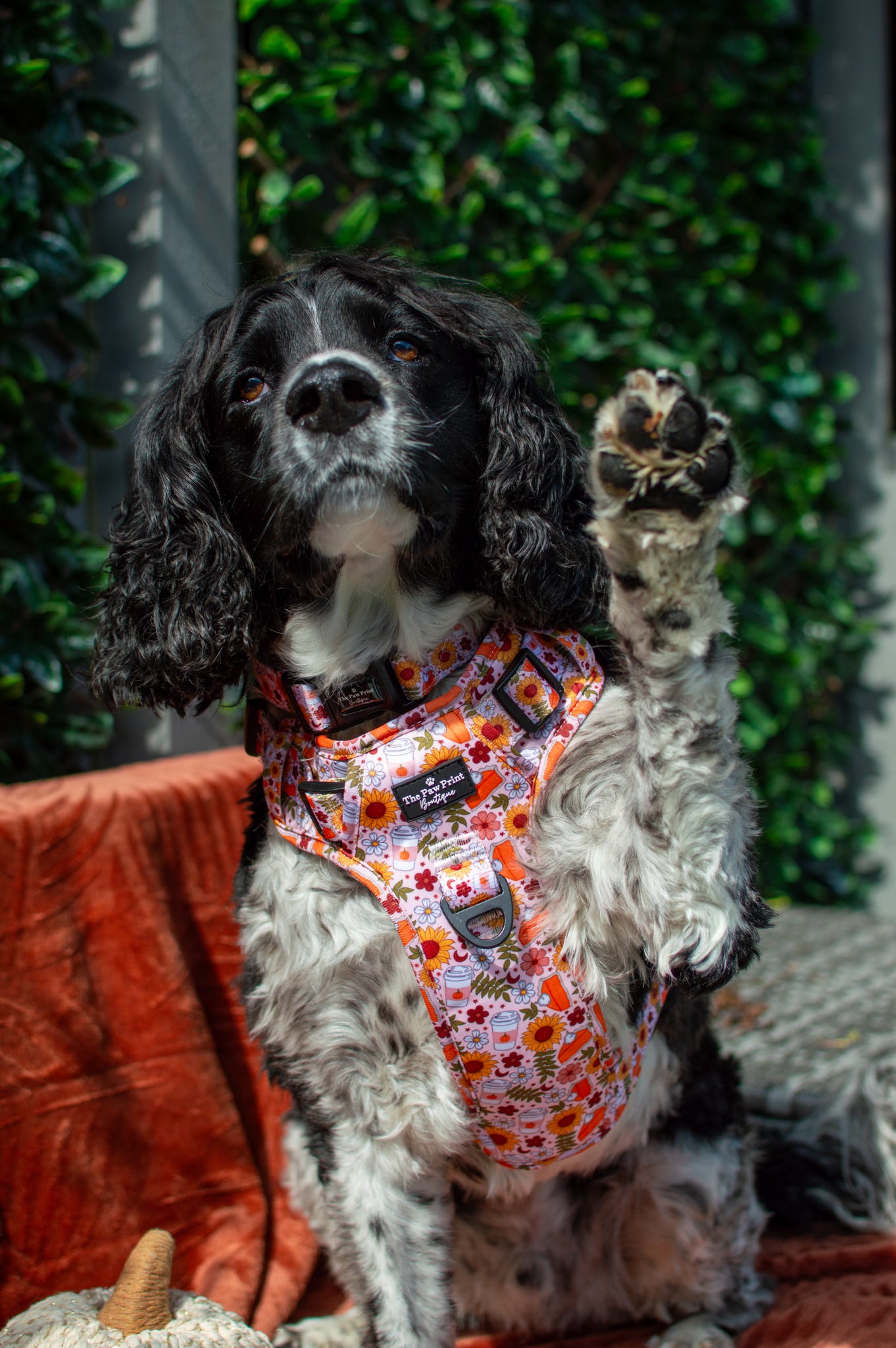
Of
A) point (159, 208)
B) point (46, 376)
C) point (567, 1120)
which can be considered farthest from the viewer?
point (159, 208)

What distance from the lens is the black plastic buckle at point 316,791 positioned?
1578mm

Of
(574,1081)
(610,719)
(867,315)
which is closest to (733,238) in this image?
(867,315)

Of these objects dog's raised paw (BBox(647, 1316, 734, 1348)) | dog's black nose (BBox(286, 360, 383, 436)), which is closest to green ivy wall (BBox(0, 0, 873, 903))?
dog's black nose (BBox(286, 360, 383, 436))

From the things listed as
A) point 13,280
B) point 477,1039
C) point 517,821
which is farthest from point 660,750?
point 13,280

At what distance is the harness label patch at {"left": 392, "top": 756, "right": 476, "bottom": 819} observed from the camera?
5.09 ft

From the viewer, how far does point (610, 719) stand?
5.16 ft

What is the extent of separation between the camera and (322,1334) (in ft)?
6.51

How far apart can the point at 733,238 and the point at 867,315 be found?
33.7 inches

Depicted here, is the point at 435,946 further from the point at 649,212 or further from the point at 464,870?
the point at 649,212

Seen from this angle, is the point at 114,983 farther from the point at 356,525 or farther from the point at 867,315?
the point at 867,315

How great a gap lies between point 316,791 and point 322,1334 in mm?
1091

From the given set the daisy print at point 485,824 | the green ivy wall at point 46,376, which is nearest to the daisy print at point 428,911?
the daisy print at point 485,824

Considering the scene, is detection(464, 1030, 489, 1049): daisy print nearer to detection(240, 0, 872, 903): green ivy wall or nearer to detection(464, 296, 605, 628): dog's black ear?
detection(464, 296, 605, 628): dog's black ear

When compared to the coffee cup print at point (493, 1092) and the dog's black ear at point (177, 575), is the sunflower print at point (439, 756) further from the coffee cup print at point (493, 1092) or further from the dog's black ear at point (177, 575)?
the coffee cup print at point (493, 1092)
